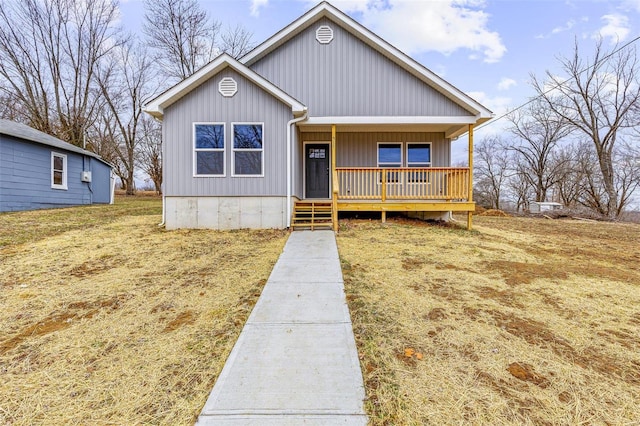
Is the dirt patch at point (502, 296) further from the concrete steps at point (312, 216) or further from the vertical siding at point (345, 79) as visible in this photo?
the vertical siding at point (345, 79)

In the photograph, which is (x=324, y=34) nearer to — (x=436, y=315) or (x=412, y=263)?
(x=412, y=263)

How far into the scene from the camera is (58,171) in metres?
13.7

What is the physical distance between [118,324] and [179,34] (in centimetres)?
2420

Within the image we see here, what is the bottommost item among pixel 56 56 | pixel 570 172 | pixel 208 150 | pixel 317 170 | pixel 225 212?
pixel 225 212

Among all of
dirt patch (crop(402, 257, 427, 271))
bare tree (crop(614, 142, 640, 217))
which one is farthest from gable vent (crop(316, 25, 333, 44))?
bare tree (crop(614, 142, 640, 217))

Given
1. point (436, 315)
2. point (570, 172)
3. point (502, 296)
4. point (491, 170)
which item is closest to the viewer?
point (436, 315)

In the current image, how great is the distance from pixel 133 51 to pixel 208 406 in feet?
104

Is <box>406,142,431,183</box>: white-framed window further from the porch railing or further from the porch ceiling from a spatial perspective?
the porch railing

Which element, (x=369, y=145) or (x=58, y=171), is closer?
(x=369, y=145)

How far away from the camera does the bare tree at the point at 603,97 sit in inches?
A: 744

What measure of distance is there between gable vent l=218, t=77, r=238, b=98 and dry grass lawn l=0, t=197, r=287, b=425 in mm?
4310

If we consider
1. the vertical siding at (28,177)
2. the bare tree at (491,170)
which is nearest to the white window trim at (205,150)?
the vertical siding at (28,177)

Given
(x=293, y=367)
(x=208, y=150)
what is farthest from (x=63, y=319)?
(x=208, y=150)

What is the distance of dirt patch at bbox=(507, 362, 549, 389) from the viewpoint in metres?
2.23
